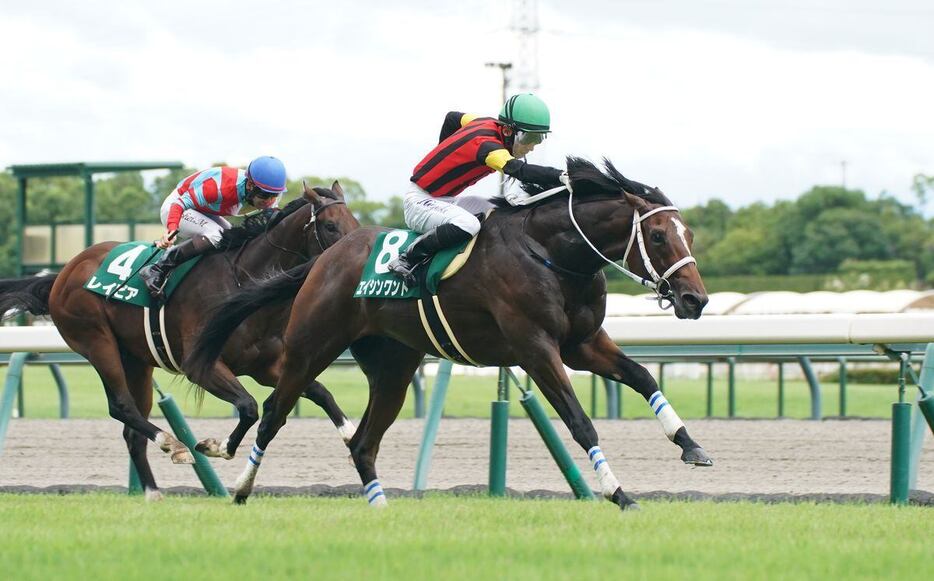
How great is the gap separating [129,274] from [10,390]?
1.20 meters

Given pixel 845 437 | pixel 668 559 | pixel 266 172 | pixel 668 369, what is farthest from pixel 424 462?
pixel 668 369

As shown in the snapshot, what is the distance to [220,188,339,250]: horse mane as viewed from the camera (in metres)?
7.35

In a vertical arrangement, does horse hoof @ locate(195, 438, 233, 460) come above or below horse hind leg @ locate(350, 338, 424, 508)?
below

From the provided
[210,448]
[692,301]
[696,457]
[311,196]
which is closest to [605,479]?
[696,457]

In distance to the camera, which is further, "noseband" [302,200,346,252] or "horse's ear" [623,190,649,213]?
"noseband" [302,200,346,252]

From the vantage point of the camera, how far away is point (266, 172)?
24.1ft

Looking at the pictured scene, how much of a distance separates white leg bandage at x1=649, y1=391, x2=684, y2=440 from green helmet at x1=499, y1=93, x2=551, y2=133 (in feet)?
4.22

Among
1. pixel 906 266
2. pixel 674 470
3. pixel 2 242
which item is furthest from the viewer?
pixel 2 242

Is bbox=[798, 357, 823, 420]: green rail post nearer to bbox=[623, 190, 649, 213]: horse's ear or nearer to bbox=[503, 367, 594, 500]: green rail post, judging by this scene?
bbox=[503, 367, 594, 500]: green rail post

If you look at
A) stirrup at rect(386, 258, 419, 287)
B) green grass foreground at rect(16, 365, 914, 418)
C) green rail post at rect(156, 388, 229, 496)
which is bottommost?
green grass foreground at rect(16, 365, 914, 418)

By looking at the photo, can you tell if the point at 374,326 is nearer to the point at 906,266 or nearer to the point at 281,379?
the point at 281,379

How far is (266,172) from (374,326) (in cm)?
139

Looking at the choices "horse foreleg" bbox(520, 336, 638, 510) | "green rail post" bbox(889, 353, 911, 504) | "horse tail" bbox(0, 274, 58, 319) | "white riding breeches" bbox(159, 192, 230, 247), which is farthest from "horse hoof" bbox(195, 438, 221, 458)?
"green rail post" bbox(889, 353, 911, 504)

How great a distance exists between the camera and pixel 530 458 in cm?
897
